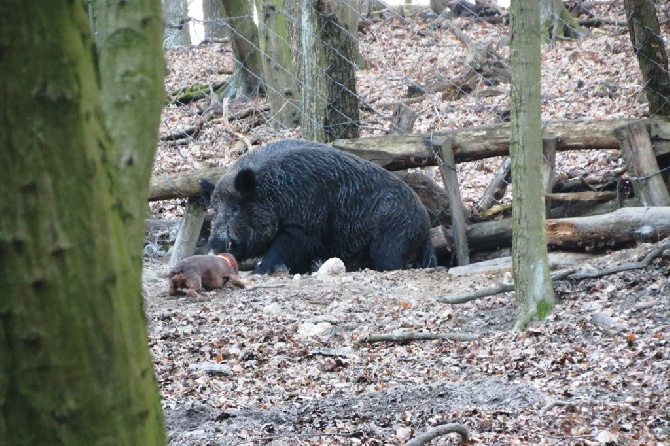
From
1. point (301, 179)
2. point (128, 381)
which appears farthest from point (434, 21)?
point (128, 381)

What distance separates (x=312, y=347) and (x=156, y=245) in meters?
5.41

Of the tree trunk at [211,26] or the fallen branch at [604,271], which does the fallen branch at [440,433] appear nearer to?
the fallen branch at [604,271]

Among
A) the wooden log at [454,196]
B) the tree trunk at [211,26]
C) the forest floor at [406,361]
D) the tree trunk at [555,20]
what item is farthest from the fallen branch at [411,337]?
the tree trunk at [211,26]

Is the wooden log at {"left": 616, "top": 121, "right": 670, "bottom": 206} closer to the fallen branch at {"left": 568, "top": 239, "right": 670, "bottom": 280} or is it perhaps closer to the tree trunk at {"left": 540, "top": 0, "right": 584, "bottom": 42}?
the fallen branch at {"left": 568, "top": 239, "right": 670, "bottom": 280}

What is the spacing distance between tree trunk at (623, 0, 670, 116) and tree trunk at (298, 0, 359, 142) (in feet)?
12.2

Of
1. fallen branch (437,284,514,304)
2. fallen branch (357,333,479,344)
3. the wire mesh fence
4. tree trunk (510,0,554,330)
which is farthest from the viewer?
the wire mesh fence

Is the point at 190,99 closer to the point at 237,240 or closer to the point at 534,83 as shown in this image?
the point at 237,240

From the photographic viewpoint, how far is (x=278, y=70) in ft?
49.8

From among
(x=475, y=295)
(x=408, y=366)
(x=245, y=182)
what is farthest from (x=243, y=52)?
(x=408, y=366)

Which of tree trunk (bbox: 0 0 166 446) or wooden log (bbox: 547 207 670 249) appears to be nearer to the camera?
tree trunk (bbox: 0 0 166 446)

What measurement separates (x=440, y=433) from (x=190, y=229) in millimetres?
7285

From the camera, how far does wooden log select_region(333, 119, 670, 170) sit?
9711mm

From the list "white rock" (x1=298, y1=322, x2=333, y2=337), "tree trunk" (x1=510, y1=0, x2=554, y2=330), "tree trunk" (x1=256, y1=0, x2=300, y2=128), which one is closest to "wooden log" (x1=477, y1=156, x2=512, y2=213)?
"white rock" (x1=298, y1=322, x2=333, y2=337)

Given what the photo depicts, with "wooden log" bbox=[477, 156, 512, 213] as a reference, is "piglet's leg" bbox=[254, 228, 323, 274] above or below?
below
